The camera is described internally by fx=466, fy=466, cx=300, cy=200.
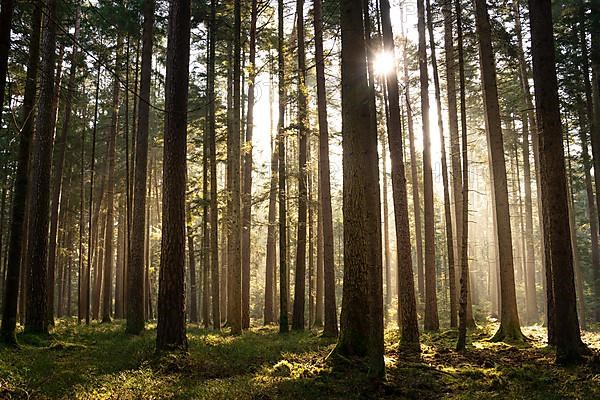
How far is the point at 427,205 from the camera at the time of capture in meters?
18.2

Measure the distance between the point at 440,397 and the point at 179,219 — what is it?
6.49 m

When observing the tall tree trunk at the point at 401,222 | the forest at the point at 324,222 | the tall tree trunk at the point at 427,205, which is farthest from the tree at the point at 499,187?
the tall tree trunk at the point at 401,222

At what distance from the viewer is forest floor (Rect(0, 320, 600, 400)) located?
23.3 ft

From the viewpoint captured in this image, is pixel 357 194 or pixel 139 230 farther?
pixel 139 230

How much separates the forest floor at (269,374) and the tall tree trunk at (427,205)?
4.83 metres

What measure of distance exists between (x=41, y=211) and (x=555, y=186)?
13.3 metres

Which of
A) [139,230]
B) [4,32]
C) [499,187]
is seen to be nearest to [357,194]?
[4,32]

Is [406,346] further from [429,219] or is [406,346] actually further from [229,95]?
[229,95]

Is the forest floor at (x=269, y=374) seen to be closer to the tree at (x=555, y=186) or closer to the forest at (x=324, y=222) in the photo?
the forest at (x=324, y=222)

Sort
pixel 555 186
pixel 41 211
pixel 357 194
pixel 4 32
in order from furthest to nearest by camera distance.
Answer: pixel 41 211 < pixel 555 186 < pixel 357 194 < pixel 4 32

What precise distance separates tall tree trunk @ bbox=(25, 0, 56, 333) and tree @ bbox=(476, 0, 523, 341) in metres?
12.9

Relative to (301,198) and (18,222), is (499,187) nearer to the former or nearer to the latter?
(301,198)

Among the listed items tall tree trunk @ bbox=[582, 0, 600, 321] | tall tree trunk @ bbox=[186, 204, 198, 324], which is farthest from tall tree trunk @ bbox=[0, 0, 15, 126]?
tall tree trunk @ bbox=[582, 0, 600, 321]

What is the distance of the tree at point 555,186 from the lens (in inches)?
366
